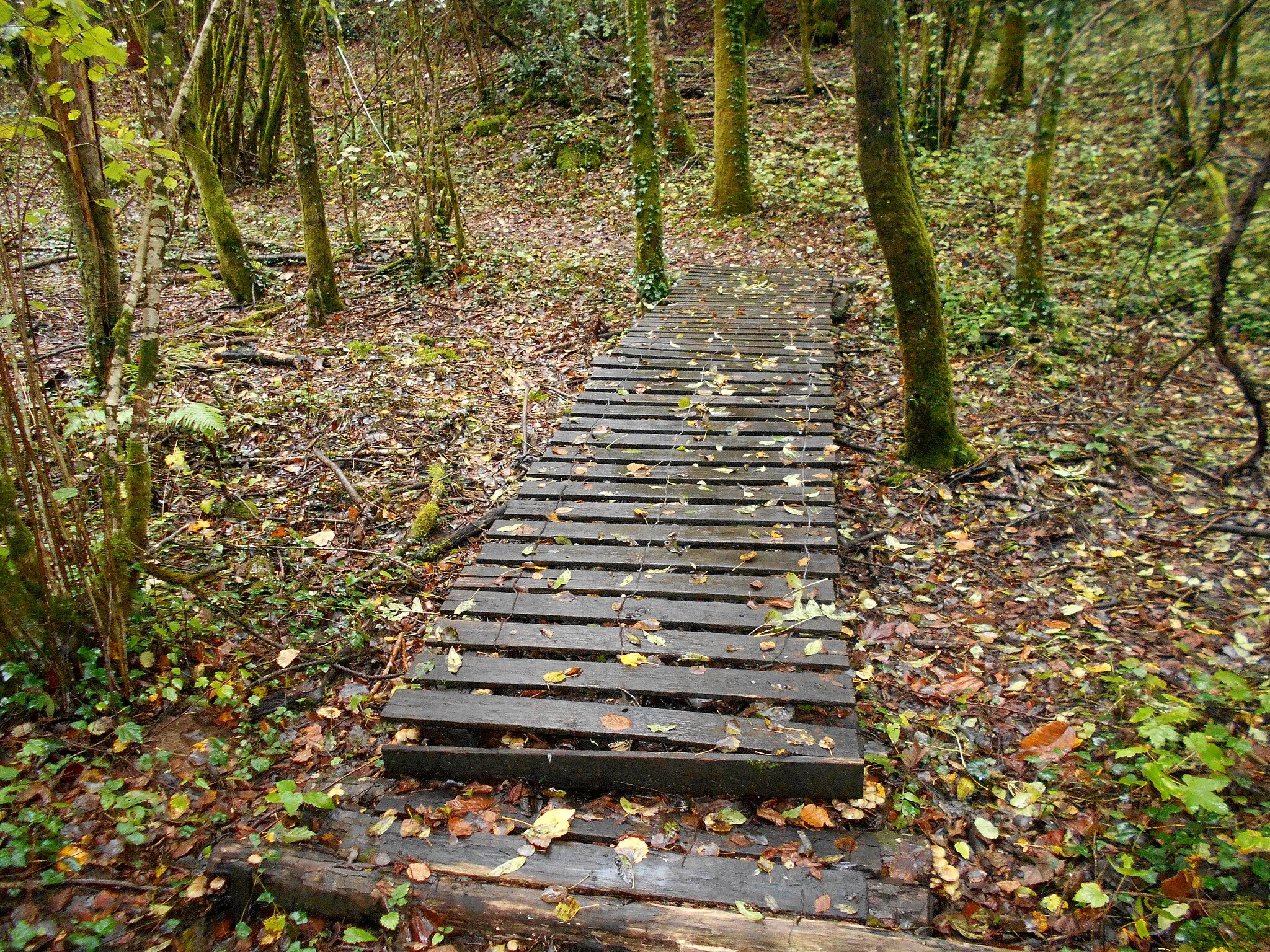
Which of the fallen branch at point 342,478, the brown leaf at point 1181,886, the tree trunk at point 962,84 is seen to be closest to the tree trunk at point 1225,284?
the brown leaf at point 1181,886

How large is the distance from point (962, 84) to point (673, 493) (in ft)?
44.3

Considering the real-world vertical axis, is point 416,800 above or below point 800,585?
below

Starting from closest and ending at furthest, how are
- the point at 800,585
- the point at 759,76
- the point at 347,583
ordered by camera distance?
the point at 800,585 → the point at 347,583 → the point at 759,76

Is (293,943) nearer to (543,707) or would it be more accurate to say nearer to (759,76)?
(543,707)

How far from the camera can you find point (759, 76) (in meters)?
18.4

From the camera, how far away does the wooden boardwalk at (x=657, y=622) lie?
3127 mm

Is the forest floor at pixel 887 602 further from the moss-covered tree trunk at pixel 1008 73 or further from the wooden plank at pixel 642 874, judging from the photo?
the moss-covered tree trunk at pixel 1008 73

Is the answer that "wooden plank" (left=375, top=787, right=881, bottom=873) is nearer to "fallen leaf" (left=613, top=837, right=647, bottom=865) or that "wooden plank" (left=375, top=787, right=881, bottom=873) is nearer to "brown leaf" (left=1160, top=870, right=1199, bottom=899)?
"fallen leaf" (left=613, top=837, right=647, bottom=865)

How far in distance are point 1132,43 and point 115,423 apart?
45.1 ft

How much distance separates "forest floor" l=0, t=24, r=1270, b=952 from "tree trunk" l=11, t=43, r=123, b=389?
17.5 inches

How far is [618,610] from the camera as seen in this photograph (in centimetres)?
390

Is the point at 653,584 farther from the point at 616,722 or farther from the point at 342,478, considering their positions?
the point at 342,478

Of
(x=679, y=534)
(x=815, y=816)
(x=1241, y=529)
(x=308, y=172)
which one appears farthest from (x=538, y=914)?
(x=308, y=172)

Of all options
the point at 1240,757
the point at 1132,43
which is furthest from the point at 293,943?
the point at 1132,43
